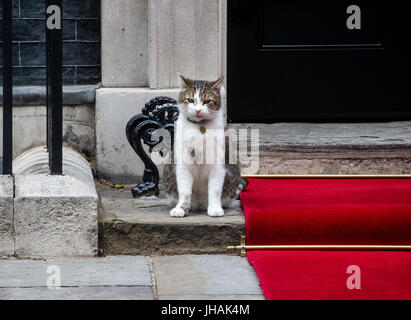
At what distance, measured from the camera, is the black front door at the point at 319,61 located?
585 centimetres

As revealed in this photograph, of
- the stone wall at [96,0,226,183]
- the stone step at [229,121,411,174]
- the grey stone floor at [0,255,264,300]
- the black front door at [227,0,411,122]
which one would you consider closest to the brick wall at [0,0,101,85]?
the stone wall at [96,0,226,183]

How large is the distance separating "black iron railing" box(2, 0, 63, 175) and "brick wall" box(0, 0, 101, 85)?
3.83 feet

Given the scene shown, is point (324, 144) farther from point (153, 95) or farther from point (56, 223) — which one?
point (56, 223)

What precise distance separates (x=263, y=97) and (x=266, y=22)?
0.53 meters

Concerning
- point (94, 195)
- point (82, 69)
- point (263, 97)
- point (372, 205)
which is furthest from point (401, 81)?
point (94, 195)

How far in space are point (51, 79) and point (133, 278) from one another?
1156mm

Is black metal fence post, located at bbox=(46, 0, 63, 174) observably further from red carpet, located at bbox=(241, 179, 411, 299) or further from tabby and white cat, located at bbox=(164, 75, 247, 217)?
red carpet, located at bbox=(241, 179, 411, 299)

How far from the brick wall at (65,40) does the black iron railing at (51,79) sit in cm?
117

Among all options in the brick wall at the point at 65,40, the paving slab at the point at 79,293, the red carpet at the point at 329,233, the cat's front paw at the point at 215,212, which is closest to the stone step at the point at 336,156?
the red carpet at the point at 329,233

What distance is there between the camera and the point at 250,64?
5875mm

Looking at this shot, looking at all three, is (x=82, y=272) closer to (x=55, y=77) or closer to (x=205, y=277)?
(x=205, y=277)

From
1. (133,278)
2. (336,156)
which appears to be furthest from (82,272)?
(336,156)

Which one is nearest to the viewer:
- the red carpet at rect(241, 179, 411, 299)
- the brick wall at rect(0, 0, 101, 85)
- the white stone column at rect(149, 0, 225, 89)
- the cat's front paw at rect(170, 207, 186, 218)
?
the red carpet at rect(241, 179, 411, 299)

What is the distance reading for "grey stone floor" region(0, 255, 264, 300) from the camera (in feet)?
11.6
